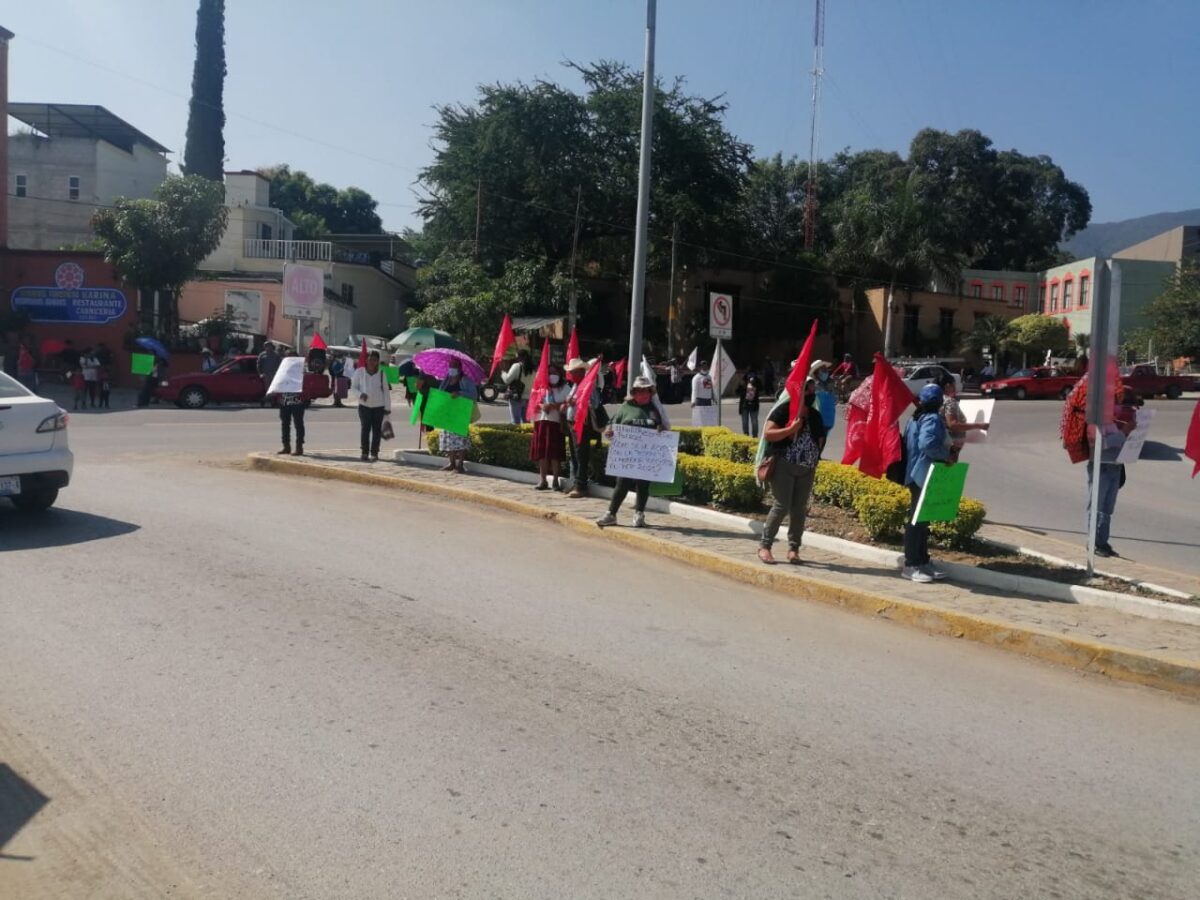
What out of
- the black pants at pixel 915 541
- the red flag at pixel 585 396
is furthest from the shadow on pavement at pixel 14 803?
the red flag at pixel 585 396

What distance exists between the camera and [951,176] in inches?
3231

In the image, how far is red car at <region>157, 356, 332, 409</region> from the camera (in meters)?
29.5

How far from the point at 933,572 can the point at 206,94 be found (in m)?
52.3

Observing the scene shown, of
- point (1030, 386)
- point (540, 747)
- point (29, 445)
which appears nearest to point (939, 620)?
point (540, 747)

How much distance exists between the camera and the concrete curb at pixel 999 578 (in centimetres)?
797

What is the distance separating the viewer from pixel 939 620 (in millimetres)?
7891

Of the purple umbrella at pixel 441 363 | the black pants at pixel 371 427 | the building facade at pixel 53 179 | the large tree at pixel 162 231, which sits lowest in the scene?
the black pants at pixel 371 427

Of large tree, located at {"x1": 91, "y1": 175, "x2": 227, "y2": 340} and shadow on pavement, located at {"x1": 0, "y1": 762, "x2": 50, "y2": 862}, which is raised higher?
large tree, located at {"x1": 91, "y1": 175, "x2": 227, "y2": 340}

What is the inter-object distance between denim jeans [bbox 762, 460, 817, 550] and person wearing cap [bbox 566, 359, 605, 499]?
3.49 m

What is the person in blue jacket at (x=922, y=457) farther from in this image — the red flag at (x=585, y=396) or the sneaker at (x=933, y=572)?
the red flag at (x=585, y=396)

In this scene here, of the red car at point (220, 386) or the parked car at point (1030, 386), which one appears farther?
the parked car at point (1030, 386)

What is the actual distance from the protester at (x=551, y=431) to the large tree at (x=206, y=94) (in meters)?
45.2

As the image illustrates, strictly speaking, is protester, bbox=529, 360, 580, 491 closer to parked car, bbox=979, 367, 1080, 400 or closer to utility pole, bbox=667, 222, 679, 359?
utility pole, bbox=667, 222, 679, 359

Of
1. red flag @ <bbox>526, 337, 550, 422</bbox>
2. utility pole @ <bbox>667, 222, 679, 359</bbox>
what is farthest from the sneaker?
utility pole @ <bbox>667, 222, 679, 359</bbox>
